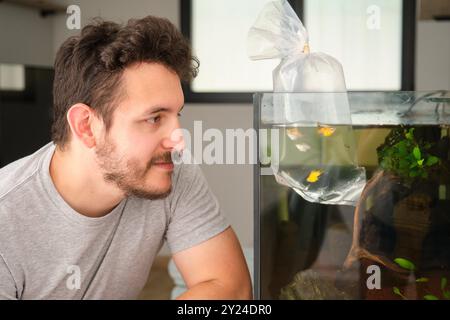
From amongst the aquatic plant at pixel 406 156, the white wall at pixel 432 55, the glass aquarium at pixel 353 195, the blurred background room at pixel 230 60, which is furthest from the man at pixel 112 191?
the white wall at pixel 432 55

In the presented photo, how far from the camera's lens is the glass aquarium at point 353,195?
0.63 m

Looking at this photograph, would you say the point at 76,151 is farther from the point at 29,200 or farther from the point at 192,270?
the point at 192,270

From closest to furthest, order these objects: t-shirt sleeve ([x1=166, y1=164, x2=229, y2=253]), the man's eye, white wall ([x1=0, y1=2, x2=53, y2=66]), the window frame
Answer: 1. the man's eye
2. t-shirt sleeve ([x1=166, y1=164, x2=229, y2=253])
3. white wall ([x1=0, y1=2, x2=53, y2=66])
4. the window frame

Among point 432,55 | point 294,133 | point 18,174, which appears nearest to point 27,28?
point 18,174

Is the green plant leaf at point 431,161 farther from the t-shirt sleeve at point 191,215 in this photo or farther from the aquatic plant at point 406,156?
the t-shirt sleeve at point 191,215

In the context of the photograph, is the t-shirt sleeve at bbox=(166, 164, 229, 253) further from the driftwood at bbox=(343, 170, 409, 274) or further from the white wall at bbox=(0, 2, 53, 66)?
the white wall at bbox=(0, 2, 53, 66)

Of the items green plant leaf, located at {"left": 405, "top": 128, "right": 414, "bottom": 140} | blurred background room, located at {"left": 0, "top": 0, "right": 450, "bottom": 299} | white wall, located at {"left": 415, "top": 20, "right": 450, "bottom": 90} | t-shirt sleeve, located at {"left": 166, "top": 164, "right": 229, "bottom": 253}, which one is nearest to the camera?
green plant leaf, located at {"left": 405, "top": 128, "right": 414, "bottom": 140}

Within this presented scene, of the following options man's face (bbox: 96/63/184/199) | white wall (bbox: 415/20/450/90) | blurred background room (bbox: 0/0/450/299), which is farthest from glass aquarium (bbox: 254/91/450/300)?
white wall (bbox: 415/20/450/90)

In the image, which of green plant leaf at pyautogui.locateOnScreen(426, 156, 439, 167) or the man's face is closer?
green plant leaf at pyautogui.locateOnScreen(426, 156, 439, 167)

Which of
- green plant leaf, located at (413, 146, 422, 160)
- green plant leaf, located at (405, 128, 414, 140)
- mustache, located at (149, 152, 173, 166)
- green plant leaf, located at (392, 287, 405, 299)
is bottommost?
green plant leaf, located at (392, 287, 405, 299)

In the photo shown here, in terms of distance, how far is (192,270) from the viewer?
89 cm

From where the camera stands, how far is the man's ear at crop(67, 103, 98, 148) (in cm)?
81
